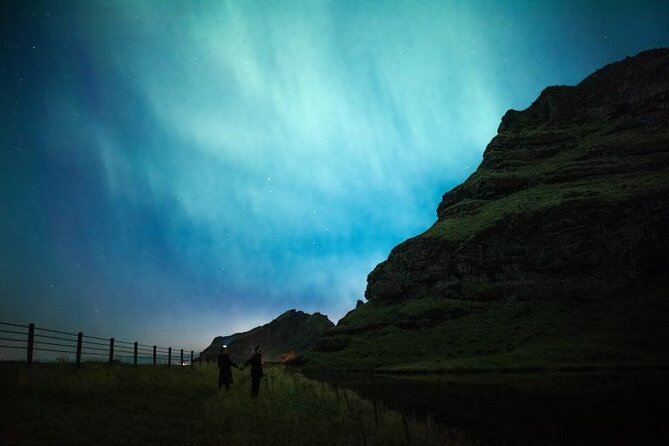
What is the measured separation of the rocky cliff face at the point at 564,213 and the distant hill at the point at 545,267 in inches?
10.3

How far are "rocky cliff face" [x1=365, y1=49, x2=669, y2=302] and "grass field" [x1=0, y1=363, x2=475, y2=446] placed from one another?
227 ft

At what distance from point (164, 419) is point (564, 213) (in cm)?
8552

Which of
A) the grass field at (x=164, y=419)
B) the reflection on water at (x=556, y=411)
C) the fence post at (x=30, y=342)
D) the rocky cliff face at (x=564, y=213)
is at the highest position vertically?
the rocky cliff face at (x=564, y=213)

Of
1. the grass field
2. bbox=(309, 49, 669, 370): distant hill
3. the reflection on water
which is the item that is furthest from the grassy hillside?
the grass field

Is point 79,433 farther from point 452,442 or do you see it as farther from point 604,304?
point 604,304

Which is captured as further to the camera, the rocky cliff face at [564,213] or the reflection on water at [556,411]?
the rocky cliff face at [564,213]

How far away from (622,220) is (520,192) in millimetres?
30376

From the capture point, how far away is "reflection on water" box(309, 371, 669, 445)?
40.8 feet

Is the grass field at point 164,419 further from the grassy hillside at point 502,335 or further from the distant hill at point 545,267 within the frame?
the distant hill at point 545,267

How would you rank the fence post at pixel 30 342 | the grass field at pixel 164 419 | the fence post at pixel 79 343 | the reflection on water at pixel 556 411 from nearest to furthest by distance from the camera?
the grass field at pixel 164 419
the reflection on water at pixel 556 411
the fence post at pixel 30 342
the fence post at pixel 79 343

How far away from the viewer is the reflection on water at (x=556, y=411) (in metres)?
12.4

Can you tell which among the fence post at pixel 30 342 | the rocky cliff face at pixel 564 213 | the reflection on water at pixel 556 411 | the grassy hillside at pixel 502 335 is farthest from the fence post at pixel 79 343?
the rocky cliff face at pixel 564 213

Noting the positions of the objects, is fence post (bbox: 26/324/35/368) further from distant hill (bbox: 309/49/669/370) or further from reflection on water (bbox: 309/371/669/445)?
distant hill (bbox: 309/49/669/370)

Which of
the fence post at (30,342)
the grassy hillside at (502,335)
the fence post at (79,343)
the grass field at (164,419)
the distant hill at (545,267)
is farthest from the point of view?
the distant hill at (545,267)
